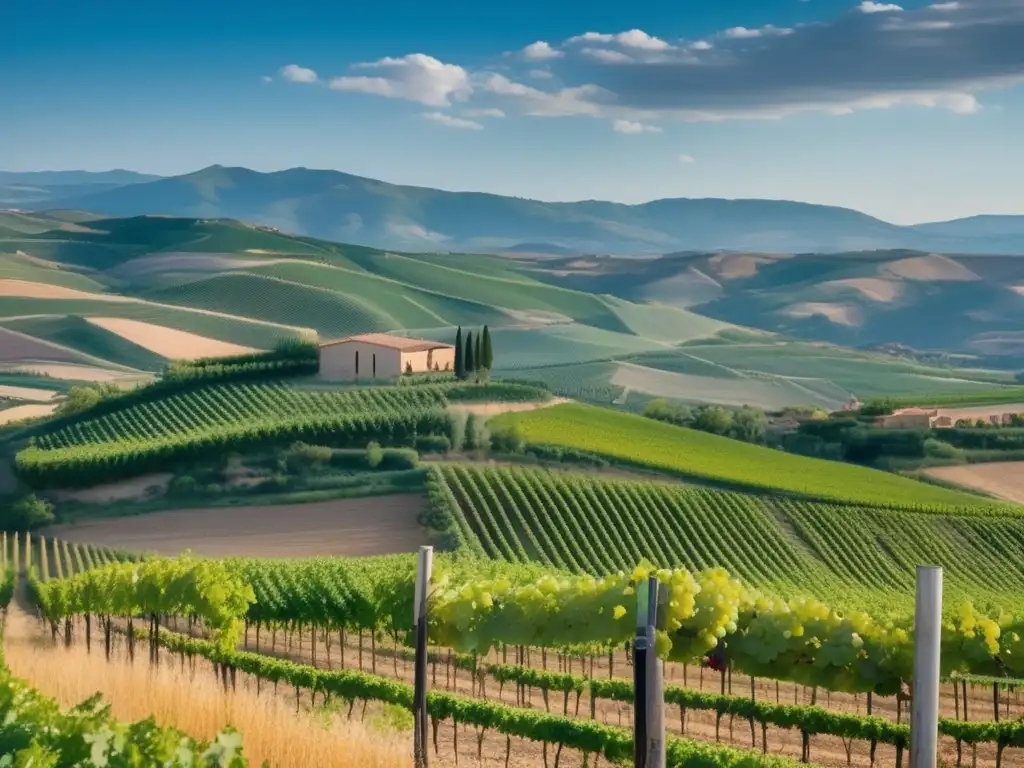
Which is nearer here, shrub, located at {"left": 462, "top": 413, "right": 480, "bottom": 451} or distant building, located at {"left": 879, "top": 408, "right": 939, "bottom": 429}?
shrub, located at {"left": 462, "top": 413, "right": 480, "bottom": 451}

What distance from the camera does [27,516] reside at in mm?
56750

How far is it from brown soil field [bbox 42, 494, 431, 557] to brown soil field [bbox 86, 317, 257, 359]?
8591 cm

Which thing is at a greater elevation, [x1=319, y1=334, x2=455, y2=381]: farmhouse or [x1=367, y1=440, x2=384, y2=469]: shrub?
[x1=319, y1=334, x2=455, y2=381]: farmhouse

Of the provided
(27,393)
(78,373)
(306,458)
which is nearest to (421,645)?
(306,458)

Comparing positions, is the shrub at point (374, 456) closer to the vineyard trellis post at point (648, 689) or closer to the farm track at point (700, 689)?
the farm track at point (700, 689)

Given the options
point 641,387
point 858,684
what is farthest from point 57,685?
point 641,387

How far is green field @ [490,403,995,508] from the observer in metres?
62.5

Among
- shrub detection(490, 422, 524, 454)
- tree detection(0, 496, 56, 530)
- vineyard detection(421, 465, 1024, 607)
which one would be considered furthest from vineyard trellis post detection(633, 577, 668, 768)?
shrub detection(490, 422, 524, 454)

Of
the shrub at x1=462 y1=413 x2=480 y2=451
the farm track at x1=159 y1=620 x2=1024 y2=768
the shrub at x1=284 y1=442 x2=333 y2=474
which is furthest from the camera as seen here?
the shrub at x1=462 y1=413 x2=480 y2=451

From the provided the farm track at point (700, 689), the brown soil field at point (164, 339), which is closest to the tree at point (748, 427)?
A: the farm track at point (700, 689)

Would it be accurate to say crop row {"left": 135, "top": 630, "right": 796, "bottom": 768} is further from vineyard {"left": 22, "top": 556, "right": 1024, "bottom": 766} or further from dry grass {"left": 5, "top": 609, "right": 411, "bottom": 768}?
dry grass {"left": 5, "top": 609, "right": 411, "bottom": 768}

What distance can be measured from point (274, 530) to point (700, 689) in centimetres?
3189

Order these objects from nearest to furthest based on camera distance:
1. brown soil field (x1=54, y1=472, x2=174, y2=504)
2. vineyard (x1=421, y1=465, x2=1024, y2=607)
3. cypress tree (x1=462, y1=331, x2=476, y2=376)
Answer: vineyard (x1=421, y1=465, x2=1024, y2=607) < brown soil field (x1=54, y1=472, x2=174, y2=504) < cypress tree (x1=462, y1=331, x2=476, y2=376)

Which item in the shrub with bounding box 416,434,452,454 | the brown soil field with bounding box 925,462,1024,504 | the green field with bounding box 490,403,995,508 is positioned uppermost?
the shrub with bounding box 416,434,452,454
